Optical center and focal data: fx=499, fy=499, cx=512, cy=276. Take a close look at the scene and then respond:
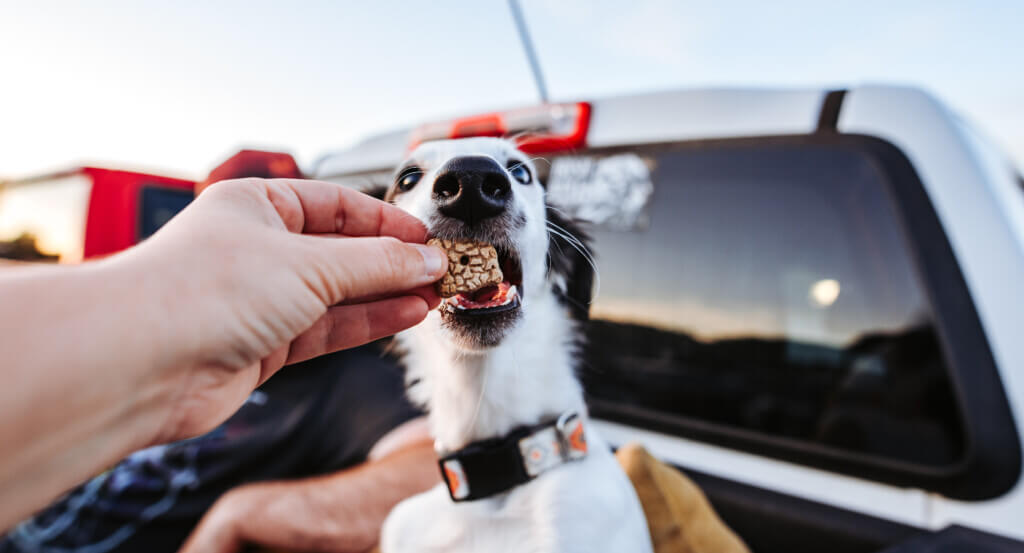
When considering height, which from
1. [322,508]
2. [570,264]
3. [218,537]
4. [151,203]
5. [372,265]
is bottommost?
[218,537]

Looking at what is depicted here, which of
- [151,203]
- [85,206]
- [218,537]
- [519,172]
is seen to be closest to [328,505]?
[218,537]

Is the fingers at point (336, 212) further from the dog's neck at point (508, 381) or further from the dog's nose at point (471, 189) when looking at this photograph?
the dog's neck at point (508, 381)

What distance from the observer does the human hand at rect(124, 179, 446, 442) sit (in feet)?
1.71

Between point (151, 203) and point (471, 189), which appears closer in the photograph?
point (471, 189)

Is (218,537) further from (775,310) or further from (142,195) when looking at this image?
(775,310)

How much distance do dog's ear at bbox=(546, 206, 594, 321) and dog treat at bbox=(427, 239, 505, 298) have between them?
27cm

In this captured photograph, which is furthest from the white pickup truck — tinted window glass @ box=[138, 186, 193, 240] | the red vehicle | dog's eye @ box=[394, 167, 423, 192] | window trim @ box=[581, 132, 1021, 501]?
the red vehicle

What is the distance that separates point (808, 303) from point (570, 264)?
1142mm

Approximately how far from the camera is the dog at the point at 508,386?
90cm

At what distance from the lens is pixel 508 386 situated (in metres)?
1.12

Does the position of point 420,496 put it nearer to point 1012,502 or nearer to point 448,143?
point 448,143

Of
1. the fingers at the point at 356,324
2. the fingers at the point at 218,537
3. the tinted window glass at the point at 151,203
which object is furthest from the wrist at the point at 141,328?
the tinted window glass at the point at 151,203

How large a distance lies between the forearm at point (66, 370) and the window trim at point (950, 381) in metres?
1.06

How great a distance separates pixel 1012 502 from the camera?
4.69ft
